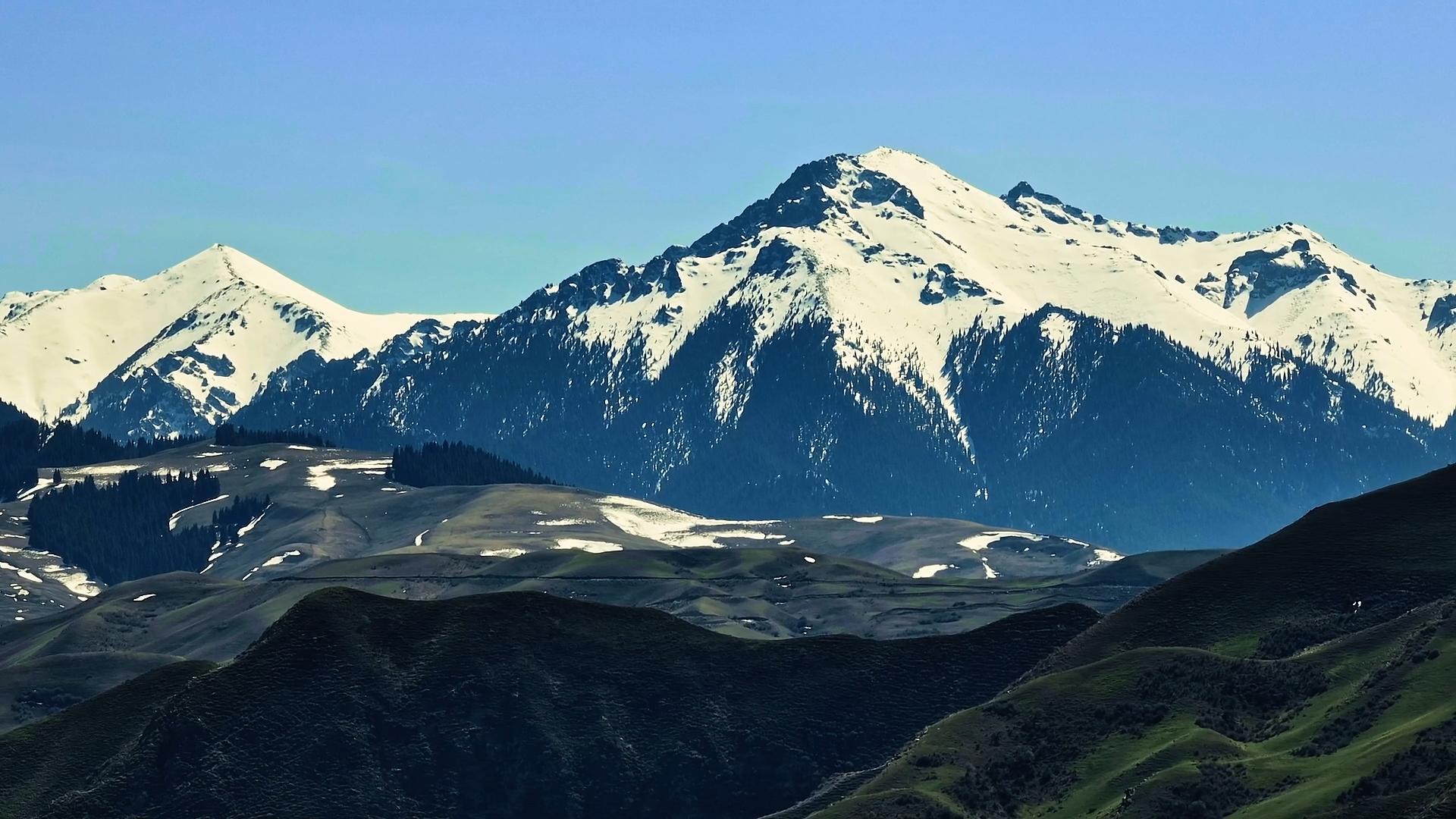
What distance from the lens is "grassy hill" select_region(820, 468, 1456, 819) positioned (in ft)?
479

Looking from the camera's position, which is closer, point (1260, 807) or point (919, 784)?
point (1260, 807)

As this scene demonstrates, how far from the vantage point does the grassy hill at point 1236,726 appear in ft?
479

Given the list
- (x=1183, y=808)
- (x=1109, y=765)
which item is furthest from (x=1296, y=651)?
(x=1183, y=808)

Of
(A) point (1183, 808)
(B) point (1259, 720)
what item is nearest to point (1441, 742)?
(A) point (1183, 808)

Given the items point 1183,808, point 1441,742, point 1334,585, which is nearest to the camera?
point 1441,742

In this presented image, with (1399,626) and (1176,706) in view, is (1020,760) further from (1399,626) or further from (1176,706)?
(1399,626)

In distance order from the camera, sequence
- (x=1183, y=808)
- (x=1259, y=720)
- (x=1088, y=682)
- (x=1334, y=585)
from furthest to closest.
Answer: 1. (x=1334, y=585)
2. (x=1088, y=682)
3. (x=1259, y=720)
4. (x=1183, y=808)

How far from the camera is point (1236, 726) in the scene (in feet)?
557

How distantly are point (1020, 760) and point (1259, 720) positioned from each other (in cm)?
1729

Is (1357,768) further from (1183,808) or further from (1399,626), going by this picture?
(1399,626)

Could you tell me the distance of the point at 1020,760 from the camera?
17675 cm

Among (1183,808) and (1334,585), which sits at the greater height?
(1334,585)

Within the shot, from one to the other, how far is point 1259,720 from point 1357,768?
93.6 feet

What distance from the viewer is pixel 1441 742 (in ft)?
459
